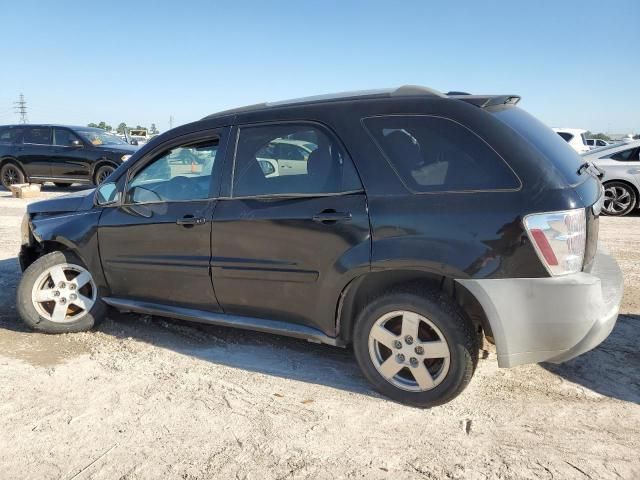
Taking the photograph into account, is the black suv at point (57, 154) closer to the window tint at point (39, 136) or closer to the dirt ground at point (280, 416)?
the window tint at point (39, 136)

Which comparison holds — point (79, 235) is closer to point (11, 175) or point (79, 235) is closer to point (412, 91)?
point (412, 91)

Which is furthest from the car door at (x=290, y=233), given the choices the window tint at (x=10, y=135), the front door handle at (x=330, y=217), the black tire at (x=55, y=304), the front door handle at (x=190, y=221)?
the window tint at (x=10, y=135)

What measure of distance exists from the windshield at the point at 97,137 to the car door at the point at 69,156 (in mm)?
169

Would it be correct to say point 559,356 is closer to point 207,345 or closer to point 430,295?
point 430,295

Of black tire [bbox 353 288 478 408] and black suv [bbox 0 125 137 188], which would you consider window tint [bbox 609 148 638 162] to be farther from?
black suv [bbox 0 125 137 188]

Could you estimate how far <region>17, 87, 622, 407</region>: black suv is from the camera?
9.11ft

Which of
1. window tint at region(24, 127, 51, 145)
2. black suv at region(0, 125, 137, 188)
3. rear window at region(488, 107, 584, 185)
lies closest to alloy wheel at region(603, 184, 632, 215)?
rear window at region(488, 107, 584, 185)

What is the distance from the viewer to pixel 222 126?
3717 millimetres

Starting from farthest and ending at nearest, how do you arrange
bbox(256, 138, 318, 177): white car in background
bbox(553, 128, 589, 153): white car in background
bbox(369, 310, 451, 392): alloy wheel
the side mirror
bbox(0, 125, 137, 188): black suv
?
bbox(553, 128, 589, 153): white car in background, bbox(0, 125, 137, 188): black suv, the side mirror, bbox(256, 138, 318, 177): white car in background, bbox(369, 310, 451, 392): alloy wheel

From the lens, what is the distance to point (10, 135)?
554 inches

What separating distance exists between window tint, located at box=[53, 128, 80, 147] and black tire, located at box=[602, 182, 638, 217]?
39.6ft

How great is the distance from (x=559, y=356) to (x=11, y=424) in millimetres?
3086

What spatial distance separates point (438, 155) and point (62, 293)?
3.22 meters

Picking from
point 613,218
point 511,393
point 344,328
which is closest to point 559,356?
point 511,393
